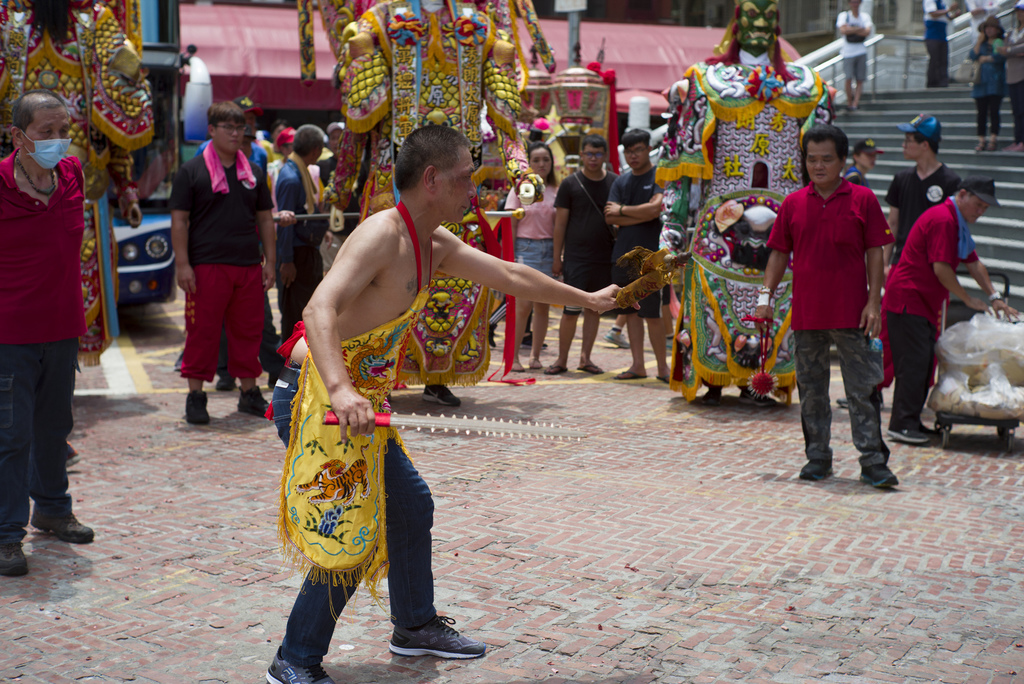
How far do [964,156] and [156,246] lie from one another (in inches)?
423

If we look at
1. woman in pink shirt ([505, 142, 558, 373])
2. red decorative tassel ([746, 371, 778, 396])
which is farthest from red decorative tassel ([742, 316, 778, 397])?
woman in pink shirt ([505, 142, 558, 373])

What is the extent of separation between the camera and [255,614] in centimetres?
416

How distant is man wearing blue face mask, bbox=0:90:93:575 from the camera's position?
15.1ft

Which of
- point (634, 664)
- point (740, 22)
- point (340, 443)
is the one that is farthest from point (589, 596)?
point (740, 22)

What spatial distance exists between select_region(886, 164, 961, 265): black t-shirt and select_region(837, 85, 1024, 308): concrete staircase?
11.4 ft

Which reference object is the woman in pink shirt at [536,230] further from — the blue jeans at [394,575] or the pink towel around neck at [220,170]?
the blue jeans at [394,575]

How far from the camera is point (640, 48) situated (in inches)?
1037

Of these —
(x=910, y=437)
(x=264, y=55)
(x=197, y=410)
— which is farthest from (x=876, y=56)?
(x=197, y=410)

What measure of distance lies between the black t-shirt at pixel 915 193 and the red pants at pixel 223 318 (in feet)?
16.3

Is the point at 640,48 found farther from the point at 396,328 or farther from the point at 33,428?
the point at 396,328

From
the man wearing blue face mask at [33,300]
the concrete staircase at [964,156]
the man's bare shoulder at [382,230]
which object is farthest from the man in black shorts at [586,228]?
the man's bare shoulder at [382,230]

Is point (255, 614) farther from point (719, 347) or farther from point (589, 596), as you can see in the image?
point (719, 347)

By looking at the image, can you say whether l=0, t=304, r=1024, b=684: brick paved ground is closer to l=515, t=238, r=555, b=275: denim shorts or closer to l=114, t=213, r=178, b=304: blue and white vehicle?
l=515, t=238, r=555, b=275: denim shorts

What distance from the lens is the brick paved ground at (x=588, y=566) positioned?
378 cm
